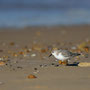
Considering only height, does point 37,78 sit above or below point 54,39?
below

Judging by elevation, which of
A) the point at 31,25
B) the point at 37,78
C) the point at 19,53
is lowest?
the point at 37,78

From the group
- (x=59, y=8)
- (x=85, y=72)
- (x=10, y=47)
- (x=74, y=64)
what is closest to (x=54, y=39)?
(x=10, y=47)

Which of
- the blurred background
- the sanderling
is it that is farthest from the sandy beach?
the blurred background

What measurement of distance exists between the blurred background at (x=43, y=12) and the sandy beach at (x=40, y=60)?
5.68 feet

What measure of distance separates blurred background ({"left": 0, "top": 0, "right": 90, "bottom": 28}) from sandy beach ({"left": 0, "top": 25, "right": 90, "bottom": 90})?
5.68ft

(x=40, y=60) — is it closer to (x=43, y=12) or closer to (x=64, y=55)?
(x=64, y=55)

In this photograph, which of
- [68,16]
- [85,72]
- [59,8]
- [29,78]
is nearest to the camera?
[29,78]

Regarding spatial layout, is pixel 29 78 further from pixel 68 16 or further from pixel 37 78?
pixel 68 16

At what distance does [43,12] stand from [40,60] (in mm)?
11949

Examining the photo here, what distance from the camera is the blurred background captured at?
19859 millimetres

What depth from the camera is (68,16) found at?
2152 centimetres

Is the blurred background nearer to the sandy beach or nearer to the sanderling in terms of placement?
the sandy beach

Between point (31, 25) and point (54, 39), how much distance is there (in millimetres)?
4172

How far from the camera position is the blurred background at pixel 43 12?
65.2ft
